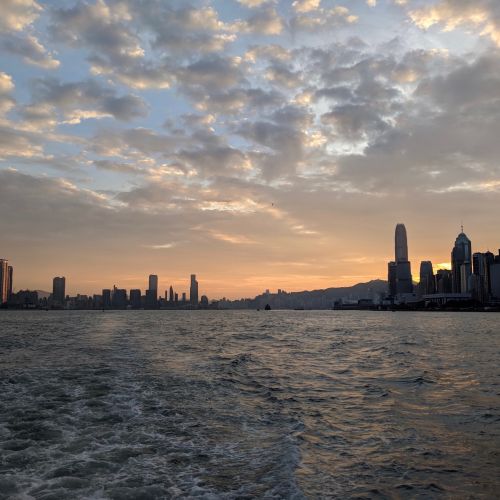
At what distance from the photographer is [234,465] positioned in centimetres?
1289

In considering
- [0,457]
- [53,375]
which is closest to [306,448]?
[0,457]

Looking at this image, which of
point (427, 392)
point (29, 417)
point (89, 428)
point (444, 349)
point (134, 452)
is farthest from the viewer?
point (444, 349)

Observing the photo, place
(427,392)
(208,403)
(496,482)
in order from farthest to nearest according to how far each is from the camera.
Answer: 1. (427,392)
2. (208,403)
3. (496,482)

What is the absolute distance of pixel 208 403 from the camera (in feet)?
69.2

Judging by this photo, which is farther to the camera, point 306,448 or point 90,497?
point 306,448

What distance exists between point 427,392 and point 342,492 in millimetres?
14627

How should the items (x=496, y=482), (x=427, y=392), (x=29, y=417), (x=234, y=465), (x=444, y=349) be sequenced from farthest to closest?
(x=444, y=349), (x=427, y=392), (x=29, y=417), (x=234, y=465), (x=496, y=482)

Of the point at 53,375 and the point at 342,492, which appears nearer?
the point at 342,492

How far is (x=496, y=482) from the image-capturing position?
1128cm

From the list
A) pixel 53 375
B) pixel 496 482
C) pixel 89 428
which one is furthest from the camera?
pixel 53 375

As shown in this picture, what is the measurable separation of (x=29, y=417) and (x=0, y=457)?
16.6ft

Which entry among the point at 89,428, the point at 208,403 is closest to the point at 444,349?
the point at 208,403

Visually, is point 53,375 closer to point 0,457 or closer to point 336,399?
point 0,457

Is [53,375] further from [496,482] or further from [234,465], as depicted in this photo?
[496,482]
